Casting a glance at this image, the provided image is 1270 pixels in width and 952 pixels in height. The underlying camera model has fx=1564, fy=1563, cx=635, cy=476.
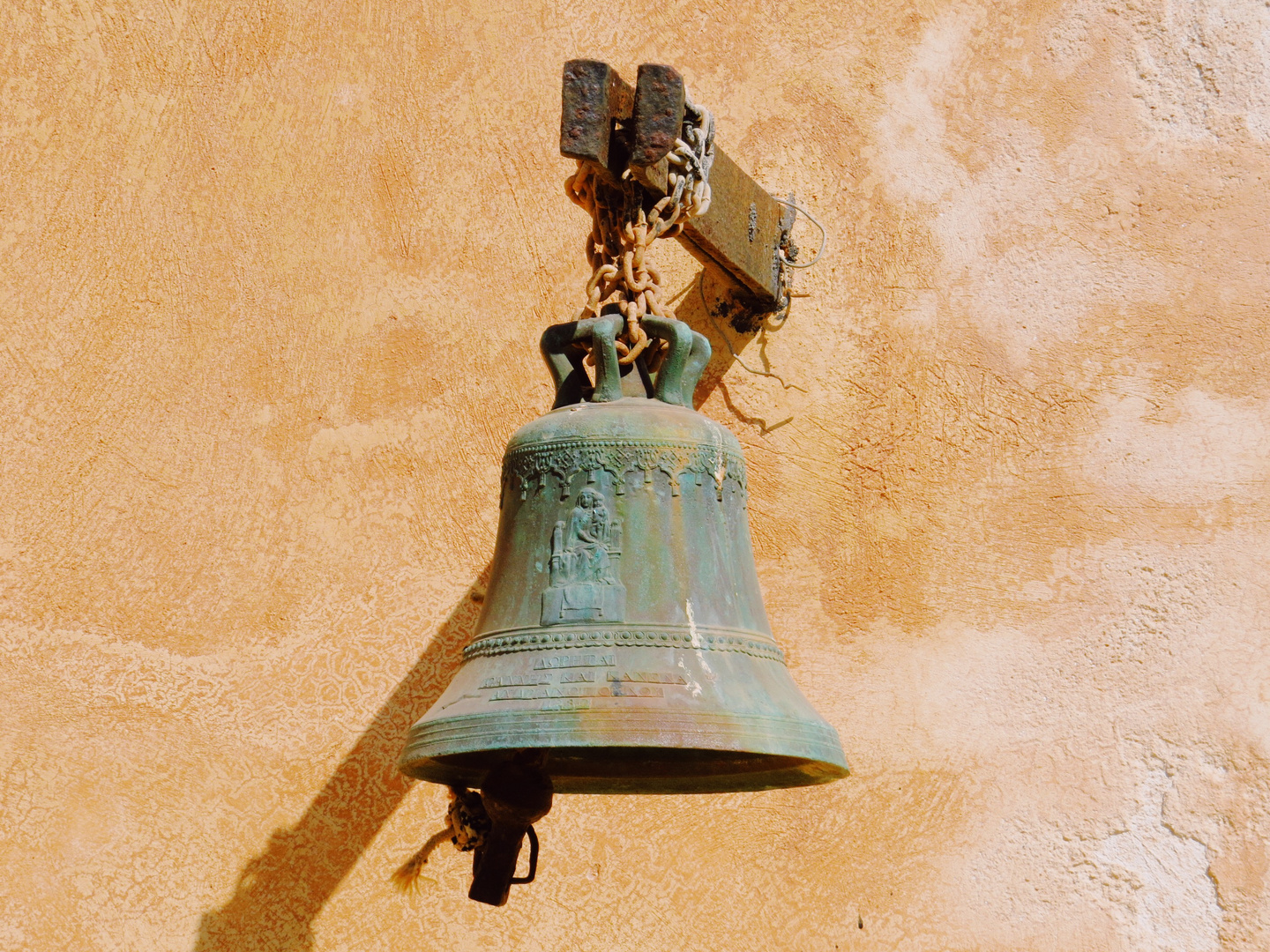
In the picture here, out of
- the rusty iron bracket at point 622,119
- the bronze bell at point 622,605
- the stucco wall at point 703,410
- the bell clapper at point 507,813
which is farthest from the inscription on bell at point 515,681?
the stucco wall at point 703,410

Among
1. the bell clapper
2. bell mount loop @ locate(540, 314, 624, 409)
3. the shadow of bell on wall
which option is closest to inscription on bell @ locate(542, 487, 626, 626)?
bell mount loop @ locate(540, 314, 624, 409)

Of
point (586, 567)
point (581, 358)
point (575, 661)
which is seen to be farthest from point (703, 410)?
point (575, 661)

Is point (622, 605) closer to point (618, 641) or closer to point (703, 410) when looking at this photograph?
point (618, 641)

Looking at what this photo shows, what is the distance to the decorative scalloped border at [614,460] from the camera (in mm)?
1709

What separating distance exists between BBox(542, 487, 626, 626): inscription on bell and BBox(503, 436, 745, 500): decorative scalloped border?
3 cm

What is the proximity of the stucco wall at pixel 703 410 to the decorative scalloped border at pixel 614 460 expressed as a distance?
2.26 feet

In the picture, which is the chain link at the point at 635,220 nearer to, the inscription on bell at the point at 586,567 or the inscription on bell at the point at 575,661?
the inscription on bell at the point at 586,567

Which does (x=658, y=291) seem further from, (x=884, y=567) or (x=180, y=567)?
(x=180, y=567)

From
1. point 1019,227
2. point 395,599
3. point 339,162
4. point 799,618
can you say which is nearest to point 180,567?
point 395,599

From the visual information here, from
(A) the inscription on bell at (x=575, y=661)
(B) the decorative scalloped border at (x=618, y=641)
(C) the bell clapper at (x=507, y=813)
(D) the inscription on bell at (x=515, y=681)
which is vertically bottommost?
(C) the bell clapper at (x=507, y=813)

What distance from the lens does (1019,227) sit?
8.19 ft

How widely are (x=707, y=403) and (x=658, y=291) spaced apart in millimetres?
711

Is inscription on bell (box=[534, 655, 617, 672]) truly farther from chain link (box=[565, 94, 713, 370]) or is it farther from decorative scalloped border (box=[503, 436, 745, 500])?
chain link (box=[565, 94, 713, 370])

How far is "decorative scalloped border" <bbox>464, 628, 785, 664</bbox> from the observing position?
1.62 meters
